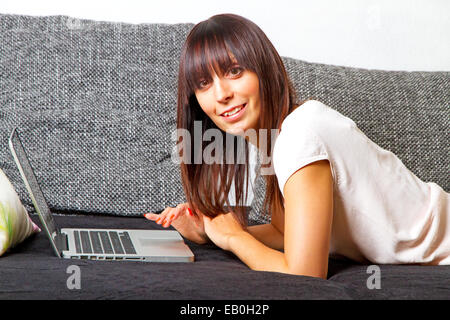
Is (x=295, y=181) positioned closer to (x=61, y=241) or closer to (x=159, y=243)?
(x=159, y=243)

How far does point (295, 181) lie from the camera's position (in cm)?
101

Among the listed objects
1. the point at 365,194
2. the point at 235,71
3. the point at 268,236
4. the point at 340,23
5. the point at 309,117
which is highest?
the point at 340,23

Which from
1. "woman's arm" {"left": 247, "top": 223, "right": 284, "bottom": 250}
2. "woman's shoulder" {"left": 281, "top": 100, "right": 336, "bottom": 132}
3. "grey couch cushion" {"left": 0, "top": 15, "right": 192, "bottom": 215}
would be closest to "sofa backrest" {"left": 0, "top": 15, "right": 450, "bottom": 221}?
"grey couch cushion" {"left": 0, "top": 15, "right": 192, "bottom": 215}

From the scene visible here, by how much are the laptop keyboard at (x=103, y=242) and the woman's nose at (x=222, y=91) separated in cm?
37

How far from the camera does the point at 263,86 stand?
1.21m

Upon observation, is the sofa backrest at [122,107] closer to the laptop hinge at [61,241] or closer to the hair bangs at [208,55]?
the laptop hinge at [61,241]

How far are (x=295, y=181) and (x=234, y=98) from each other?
0.94ft

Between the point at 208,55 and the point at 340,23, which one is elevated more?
the point at 340,23

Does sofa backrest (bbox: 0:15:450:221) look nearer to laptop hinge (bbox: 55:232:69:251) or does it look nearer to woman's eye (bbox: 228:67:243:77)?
laptop hinge (bbox: 55:232:69:251)

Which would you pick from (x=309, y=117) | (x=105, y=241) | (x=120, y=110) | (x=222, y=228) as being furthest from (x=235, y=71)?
(x=120, y=110)

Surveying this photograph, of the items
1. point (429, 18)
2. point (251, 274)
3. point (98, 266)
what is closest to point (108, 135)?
point (98, 266)

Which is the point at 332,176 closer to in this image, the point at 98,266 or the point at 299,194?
the point at 299,194

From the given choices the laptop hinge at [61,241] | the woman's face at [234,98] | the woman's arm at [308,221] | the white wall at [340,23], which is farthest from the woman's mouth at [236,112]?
the white wall at [340,23]

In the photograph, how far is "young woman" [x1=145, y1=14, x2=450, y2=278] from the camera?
1006mm
